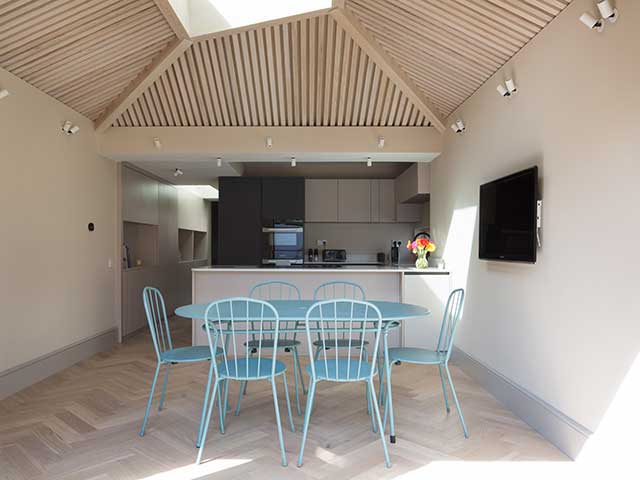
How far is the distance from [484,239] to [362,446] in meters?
1.97

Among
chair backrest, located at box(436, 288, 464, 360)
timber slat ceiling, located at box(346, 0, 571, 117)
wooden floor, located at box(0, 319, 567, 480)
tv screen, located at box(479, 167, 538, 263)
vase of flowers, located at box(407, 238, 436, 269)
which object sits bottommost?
wooden floor, located at box(0, 319, 567, 480)

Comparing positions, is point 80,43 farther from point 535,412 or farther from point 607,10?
point 535,412

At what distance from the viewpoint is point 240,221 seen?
696cm

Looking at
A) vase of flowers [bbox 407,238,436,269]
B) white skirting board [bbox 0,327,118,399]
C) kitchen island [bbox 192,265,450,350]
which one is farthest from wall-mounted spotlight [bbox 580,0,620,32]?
white skirting board [bbox 0,327,118,399]

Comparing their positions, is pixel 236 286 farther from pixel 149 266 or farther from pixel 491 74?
pixel 491 74

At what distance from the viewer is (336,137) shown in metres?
5.16

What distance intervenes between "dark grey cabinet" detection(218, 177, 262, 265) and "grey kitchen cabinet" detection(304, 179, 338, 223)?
2.98 feet

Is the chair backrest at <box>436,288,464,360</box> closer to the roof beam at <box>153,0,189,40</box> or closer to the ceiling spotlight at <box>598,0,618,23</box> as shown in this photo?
the ceiling spotlight at <box>598,0,618,23</box>

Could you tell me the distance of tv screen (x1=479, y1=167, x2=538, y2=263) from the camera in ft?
9.88

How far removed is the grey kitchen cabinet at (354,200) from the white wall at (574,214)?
367cm

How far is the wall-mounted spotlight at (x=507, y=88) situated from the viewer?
3.29 metres

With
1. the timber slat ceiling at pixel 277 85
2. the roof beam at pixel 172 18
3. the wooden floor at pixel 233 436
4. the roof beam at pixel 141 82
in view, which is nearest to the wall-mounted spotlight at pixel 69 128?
the roof beam at pixel 141 82

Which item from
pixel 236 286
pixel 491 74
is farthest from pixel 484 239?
pixel 236 286

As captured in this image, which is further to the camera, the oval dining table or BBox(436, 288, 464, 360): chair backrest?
BBox(436, 288, 464, 360): chair backrest
